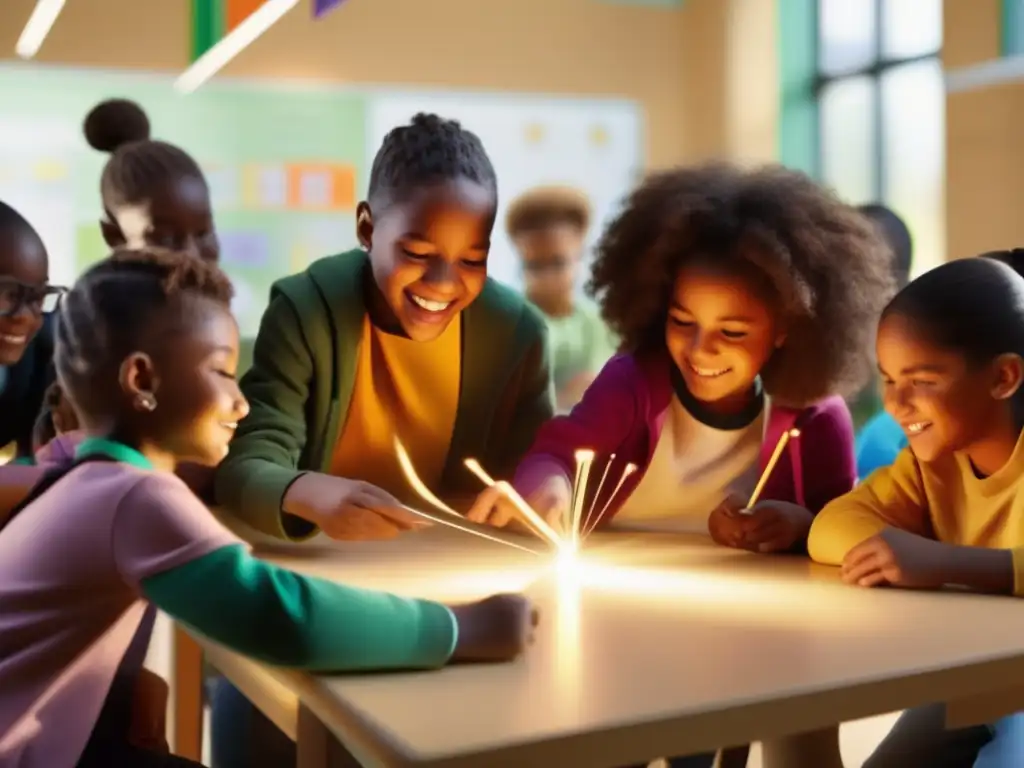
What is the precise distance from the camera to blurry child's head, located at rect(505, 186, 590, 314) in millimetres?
1359

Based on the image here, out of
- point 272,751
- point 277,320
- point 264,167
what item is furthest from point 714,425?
point 264,167

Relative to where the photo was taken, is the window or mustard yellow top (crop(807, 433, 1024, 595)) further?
the window

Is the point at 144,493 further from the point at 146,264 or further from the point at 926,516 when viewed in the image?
the point at 926,516

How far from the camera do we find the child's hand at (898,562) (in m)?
0.78

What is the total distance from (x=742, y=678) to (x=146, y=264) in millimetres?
373

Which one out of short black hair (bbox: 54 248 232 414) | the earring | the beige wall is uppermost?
the beige wall

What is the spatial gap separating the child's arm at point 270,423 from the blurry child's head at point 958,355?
44 centimetres

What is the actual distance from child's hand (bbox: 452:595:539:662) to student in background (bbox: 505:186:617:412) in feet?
1.41

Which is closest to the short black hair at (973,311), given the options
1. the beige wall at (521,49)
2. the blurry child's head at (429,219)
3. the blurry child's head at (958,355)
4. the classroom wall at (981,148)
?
the blurry child's head at (958,355)

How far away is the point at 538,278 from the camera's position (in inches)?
54.8

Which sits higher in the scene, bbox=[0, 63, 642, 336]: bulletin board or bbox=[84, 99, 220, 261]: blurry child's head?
bbox=[0, 63, 642, 336]: bulletin board

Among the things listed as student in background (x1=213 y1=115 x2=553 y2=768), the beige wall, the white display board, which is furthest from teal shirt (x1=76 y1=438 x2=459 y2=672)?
the white display board

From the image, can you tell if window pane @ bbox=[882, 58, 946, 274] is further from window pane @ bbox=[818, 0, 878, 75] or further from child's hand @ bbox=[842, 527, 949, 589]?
child's hand @ bbox=[842, 527, 949, 589]

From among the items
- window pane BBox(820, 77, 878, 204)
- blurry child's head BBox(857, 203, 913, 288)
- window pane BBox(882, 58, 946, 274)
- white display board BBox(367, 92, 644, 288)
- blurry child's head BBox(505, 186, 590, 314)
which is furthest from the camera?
window pane BBox(820, 77, 878, 204)
